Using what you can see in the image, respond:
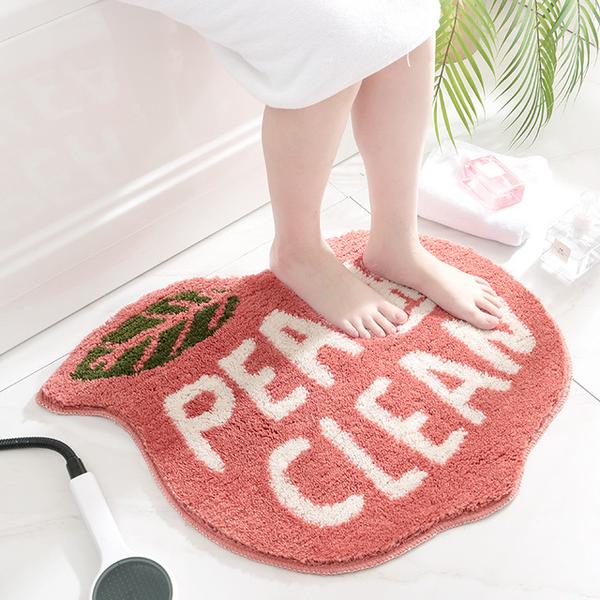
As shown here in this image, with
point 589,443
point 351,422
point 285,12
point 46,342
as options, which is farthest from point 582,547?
point 46,342

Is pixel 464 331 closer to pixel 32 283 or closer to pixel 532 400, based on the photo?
pixel 532 400

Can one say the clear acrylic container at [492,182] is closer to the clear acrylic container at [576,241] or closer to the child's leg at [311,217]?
the clear acrylic container at [576,241]

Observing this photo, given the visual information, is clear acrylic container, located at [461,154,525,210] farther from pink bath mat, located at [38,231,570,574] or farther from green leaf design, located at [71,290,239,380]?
green leaf design, located at [71,290,239,380]

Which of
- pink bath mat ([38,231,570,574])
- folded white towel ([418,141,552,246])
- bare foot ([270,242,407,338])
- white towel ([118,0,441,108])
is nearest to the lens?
white towel ([118,0,441,108])

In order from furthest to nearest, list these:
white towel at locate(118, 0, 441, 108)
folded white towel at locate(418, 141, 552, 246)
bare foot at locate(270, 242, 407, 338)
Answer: folded white towel at locate(418, 141, 552, 246) < bare foot at locate(270, 242, 407, 338) < white towel at locate(118, 0, 441, 108)

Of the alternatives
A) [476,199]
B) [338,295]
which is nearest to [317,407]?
[338,295]

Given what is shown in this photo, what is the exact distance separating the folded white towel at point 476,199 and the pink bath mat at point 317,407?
0.20 feet

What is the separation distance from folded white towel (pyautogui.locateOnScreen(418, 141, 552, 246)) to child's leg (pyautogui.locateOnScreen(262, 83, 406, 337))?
22 centimetres

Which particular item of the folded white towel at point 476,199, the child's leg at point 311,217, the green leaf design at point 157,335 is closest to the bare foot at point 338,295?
the child's leg at point 311,217

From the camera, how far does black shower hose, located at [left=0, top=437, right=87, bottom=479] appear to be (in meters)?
0.94

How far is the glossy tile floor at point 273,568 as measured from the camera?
33.3 inches

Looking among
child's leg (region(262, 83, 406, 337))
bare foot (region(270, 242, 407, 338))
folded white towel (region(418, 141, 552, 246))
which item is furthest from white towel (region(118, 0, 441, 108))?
folded white towel (region(418, 141, 552, 246))

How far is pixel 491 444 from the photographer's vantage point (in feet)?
3.05

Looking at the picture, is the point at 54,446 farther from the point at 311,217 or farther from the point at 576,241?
the point at 576,241
